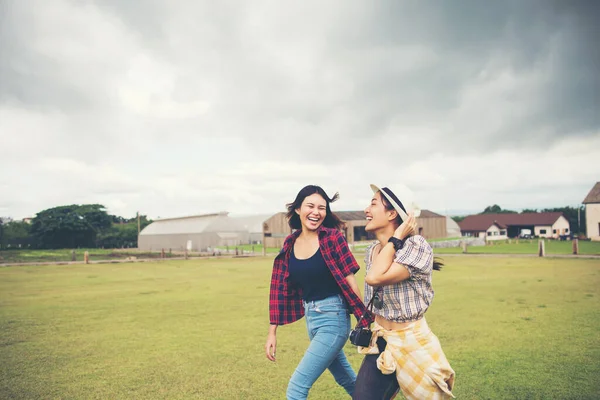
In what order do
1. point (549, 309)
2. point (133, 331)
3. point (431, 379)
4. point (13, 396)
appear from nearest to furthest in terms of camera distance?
point (431, 379), point (13, 396), point (133, 331), point (549, 309)

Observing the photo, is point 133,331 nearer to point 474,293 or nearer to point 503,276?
point 474,293

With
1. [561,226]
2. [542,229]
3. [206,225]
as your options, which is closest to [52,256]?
[206,225]

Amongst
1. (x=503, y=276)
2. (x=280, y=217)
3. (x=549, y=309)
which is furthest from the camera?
(x=280, y=217)

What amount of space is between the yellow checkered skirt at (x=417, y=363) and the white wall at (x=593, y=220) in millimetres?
66630

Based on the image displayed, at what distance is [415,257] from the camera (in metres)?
3.26

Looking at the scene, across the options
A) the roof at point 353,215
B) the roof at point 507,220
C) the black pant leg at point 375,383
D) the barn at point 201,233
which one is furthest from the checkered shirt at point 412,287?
the roof at point 507,220

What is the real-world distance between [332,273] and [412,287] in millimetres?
809

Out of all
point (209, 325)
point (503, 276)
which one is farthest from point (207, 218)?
point (209, 325)

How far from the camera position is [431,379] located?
316cm

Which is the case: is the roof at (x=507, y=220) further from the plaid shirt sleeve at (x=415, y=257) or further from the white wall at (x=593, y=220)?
the plaid shirt sleeve at (x=415, y=257)

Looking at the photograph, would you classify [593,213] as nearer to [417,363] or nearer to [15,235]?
[417,363]

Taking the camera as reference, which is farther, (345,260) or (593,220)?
(593,220)

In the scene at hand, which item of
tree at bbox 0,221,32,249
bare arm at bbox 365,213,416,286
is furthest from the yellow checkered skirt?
tree at bbox 0,221,32,249

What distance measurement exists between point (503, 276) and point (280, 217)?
44.8m
